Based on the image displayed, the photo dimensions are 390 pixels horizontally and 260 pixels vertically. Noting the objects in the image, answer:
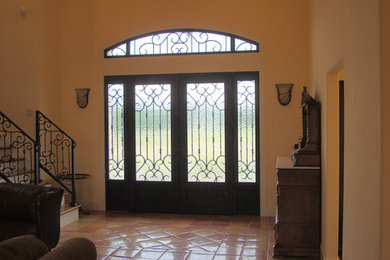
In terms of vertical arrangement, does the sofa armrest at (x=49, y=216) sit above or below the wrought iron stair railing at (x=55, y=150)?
below

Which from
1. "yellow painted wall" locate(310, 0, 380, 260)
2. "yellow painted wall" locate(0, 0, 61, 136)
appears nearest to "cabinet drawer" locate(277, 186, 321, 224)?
"yellow painted wall" locate(310, 0, 380, 260)

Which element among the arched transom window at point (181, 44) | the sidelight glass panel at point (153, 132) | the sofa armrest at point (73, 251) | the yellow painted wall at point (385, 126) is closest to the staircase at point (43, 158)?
the sidelight glass panel at point (153, 132)

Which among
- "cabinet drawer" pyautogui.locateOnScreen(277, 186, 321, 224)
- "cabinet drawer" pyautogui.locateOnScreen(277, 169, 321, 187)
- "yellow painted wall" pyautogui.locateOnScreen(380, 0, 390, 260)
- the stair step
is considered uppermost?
"yellow painted wall" pyautogui.locateOnScreen(380, 0, 390, 260)

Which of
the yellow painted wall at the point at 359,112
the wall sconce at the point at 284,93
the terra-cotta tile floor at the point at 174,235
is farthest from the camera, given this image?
the wall sconce at the point at 284,93

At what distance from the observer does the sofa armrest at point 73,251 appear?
1972 mm

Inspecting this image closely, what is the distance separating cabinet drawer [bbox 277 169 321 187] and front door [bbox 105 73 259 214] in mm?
1958

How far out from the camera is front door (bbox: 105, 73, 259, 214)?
6477 millimetres

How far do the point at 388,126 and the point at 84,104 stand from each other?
227 inches

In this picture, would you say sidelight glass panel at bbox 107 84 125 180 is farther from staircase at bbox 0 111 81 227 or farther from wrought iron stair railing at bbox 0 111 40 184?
wrought iron stair railing at bbox 0 111 40 184

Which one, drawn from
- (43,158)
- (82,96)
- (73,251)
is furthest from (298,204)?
(43,158)

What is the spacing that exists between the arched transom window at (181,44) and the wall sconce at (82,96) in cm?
72

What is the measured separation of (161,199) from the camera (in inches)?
265

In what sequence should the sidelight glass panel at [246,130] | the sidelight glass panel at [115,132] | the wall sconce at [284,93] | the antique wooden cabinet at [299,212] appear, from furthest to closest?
1. the sidelight glass panel at [115,132]
2. the sidelight glass panel at [246,130]
3. the wall sconce at [284,93]
4. the antique wooden cabinet at [299,212]

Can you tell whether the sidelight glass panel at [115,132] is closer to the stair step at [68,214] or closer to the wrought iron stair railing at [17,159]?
the stair step at [68,214]
